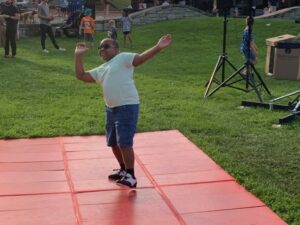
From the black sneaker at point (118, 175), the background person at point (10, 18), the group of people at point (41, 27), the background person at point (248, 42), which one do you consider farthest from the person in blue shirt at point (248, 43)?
the background person at point (10, 18)

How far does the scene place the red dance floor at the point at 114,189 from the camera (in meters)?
4.75

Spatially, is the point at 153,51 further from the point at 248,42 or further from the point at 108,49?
the point at 248,42

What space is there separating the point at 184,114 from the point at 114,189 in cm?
347

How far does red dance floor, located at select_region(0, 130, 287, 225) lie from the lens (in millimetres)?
4746

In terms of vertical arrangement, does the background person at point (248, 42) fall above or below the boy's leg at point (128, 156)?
above

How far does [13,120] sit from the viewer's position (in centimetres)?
833

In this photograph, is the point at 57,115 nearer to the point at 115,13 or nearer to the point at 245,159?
the point at 245,159

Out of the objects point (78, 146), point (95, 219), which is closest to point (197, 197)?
point (95, 219)

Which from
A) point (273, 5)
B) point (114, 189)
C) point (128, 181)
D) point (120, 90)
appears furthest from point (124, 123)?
point (273, 5)

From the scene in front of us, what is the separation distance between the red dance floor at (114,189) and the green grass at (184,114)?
281 millimetres

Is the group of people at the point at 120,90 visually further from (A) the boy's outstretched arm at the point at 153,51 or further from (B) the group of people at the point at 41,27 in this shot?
(B) the group of people at the point at 41,27

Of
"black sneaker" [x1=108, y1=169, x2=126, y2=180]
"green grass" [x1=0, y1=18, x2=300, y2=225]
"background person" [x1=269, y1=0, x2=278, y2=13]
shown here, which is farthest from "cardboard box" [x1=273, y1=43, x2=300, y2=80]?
"background person" [x1=269, y1=0, x2=278, y2=13]

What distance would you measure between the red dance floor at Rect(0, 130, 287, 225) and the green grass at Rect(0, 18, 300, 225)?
281 millimetres

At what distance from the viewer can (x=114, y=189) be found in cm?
544
